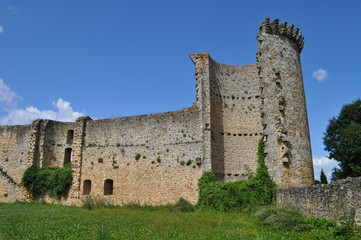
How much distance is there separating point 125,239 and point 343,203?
19.9ft

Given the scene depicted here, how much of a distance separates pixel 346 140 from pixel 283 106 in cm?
920

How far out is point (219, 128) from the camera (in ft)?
64.0

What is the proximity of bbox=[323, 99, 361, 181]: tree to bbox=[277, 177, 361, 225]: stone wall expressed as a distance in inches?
497

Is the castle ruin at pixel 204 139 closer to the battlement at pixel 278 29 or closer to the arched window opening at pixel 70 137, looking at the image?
the battlement at pixel 278 29

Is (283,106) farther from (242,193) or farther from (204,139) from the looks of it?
(242,193)

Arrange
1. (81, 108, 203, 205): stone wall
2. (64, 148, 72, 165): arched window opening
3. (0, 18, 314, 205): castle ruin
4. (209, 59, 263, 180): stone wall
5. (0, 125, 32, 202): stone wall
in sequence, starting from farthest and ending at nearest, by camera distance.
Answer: (64, 148, 72, 165): arched window opening → (0, 125, 32, 202): stone wall → (81, 108, 203, 205): stone wall → (209, 59, 263, 180): stone wall → (0, 18, 314, 205): castle ruin

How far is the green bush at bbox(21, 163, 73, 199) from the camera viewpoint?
853 inches

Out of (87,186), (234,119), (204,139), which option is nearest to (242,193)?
(204,139)

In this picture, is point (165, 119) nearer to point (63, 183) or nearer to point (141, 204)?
point (141, 204)

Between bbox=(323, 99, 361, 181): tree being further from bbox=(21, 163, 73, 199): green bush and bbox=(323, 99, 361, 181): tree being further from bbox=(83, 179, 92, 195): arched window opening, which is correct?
bbox=(21, 163, 73, 199): green bush

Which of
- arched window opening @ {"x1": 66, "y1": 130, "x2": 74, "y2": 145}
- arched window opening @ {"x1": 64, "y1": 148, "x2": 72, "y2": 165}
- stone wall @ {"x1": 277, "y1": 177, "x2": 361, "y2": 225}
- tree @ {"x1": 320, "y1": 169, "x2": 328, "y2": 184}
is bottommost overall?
stone wall @ {"x1": 277, "y1": 177, "x2": 361, "y2": 225}

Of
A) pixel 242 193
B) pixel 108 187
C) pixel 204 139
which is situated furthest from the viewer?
pixel 108 187

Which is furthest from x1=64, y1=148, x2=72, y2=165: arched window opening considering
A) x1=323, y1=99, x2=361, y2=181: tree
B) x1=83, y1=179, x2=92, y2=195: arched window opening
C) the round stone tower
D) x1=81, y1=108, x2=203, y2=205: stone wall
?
x1=323, y1=99, x2=361, y2=181: tree

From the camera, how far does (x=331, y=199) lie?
9.73m
